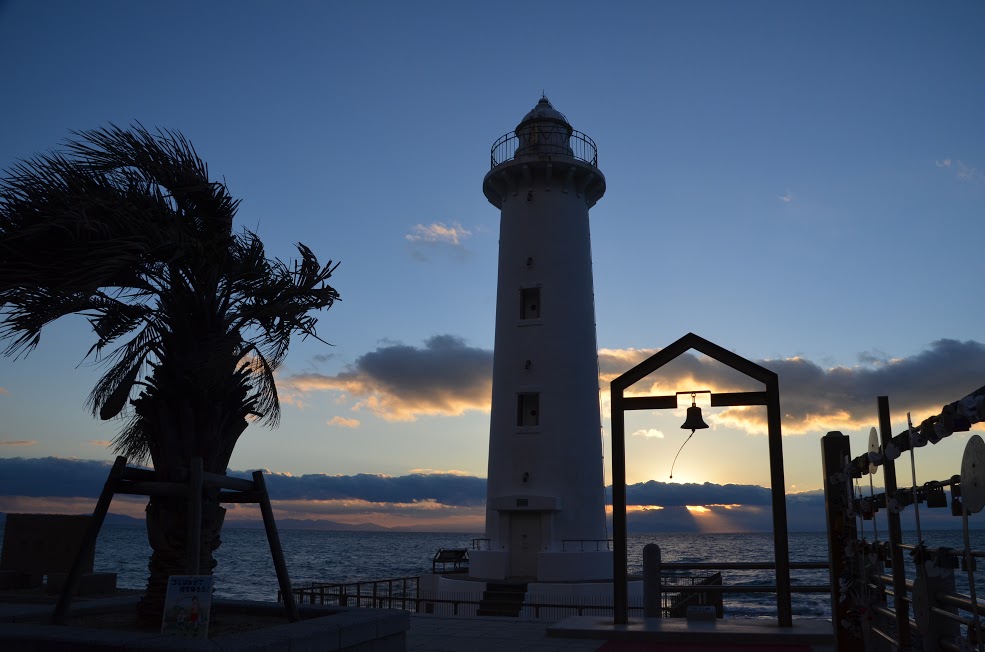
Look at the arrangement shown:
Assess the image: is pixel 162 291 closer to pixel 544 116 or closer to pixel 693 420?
pixel 693 420

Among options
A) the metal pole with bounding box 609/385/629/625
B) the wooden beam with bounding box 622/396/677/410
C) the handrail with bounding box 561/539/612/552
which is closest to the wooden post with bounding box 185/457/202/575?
the metal pole with bounding box 609/385/629/625

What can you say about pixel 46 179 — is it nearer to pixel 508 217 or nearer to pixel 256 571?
pixel 508 217

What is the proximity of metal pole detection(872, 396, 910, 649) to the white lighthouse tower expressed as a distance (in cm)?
1822

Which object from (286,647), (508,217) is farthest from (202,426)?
(508,217)

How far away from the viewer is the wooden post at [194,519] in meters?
8.83

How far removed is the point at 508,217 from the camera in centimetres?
2889

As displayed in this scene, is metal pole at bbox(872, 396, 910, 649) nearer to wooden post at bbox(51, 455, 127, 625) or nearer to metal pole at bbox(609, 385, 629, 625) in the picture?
metal pole at bbox(609, 385, 629, 625)

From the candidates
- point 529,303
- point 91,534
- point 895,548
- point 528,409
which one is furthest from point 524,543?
point 895,548

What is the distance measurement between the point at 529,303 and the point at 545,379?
10.0 ft

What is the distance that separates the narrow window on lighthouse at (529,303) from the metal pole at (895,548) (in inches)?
811

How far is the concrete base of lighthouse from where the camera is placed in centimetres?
2430

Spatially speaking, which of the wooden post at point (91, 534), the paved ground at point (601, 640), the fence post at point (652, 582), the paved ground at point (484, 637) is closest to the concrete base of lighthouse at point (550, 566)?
the paved ground at point (484, 637)

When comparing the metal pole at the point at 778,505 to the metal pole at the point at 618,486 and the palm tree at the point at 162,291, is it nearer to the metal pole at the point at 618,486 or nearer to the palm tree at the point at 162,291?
the metal pole at the point at 618,486

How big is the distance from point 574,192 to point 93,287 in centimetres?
2192
